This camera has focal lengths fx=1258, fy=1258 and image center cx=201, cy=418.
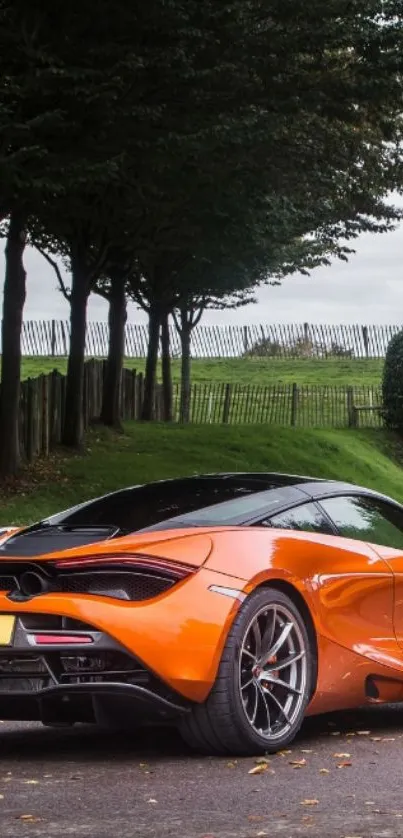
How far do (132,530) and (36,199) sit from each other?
461 inches

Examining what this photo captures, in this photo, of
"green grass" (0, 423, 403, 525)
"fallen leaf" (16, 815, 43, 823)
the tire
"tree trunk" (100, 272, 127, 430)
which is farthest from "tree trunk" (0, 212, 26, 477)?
"fallen leaf" (16, 815, 43, 823)

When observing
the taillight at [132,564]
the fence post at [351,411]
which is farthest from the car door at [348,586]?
the fence post at [351,411]

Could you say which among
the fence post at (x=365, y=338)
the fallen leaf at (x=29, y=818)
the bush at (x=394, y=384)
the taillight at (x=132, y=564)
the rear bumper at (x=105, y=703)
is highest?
the fence post at (x=365, y=338)

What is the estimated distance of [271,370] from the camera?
56.5 metres

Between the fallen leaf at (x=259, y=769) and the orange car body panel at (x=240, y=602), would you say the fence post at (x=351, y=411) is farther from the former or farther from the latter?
the fallen leaf at (x=259, y=769)

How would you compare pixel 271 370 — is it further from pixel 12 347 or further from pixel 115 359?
pixel 12 347

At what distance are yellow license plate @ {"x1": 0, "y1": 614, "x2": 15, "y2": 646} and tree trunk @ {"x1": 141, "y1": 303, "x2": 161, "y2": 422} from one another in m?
26.3

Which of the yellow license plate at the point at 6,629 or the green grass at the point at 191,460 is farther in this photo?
the green grass at the point at 191,460

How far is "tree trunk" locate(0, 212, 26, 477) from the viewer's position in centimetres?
1916

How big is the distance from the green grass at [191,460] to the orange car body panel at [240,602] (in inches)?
423

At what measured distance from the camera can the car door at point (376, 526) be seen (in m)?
6.74

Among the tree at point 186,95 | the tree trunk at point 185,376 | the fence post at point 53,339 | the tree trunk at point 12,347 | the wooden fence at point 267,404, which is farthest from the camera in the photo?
the fence post at point 53,339

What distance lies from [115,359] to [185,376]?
A: 12.1 metres

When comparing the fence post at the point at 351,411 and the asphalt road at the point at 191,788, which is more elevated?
the fence post at the point at 351,411
